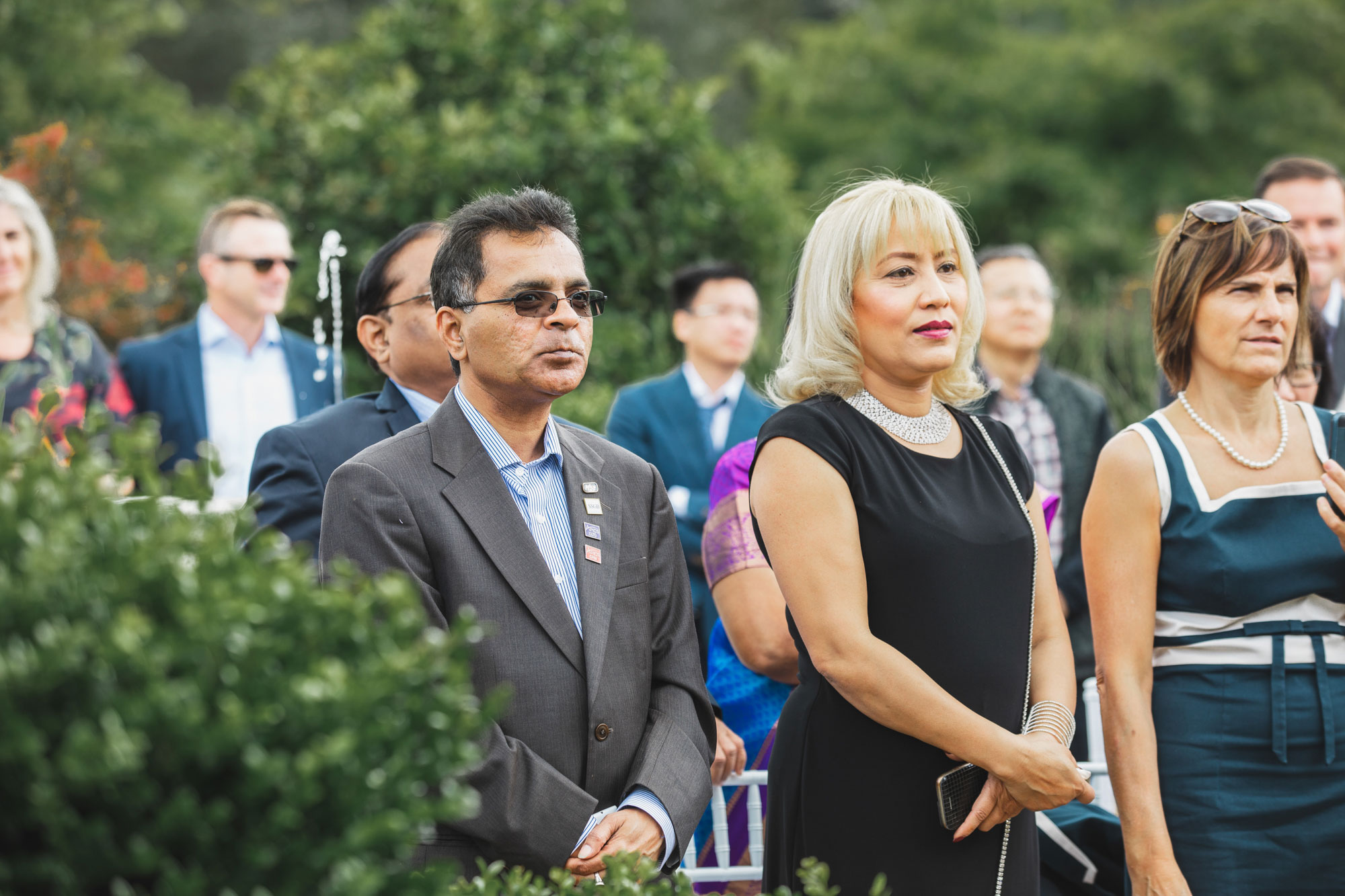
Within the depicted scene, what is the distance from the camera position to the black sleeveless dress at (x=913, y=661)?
268 cm

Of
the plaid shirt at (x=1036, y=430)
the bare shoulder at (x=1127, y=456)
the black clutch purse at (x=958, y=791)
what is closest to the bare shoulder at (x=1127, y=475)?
the bare shoulder at (x=1127, y=456)

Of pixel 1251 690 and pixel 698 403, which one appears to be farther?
pixel 698 403

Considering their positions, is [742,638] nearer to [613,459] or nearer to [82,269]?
[613,459]

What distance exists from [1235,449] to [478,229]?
1.92 metres

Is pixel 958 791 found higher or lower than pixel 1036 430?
lower

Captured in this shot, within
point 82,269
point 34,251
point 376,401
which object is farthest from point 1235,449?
point 82,269

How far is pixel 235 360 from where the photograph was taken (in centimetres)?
576

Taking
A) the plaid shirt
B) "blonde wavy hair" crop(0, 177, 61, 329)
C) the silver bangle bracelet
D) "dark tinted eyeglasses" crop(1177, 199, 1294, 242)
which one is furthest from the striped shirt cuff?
"blonde wavy hair" crop(0, 177, 61, 329)

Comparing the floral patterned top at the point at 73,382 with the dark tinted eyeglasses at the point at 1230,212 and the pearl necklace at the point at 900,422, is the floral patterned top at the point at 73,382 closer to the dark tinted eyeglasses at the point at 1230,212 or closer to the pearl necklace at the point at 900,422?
the pearl necklace at the point at 900,422

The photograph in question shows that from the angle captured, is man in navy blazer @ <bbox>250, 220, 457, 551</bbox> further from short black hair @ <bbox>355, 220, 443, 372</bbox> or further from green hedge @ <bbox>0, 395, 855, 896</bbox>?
green hedge @ <bbox>0, 395, 855, 896</bbox>

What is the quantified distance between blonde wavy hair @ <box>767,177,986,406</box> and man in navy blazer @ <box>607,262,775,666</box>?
249 cm

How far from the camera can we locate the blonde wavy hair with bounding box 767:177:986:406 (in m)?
2.85

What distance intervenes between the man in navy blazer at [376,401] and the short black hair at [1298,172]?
11.0 ft

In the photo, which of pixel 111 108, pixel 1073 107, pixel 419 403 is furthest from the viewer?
pixel 1073 107
